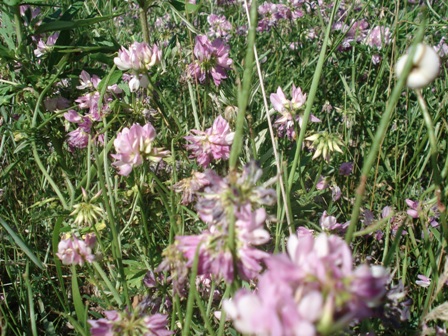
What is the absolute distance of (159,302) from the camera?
108 centimetres

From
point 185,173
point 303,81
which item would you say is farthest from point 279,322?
point 303,81

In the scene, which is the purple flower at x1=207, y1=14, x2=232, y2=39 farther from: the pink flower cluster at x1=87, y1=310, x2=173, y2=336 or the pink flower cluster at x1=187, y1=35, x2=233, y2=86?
the pink flower cluster at x1=87, y1=310, x2=173, y2=336

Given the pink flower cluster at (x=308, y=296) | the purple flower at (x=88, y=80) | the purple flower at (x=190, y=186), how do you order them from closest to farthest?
1. the pink flower cluster at (x=308, y=296)
2. the purple flower at (x=190, y=186)
3. the purple flower at (x=88, y=80)

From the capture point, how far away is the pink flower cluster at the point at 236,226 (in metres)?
0.61

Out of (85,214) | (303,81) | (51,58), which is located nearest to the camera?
(85,214)

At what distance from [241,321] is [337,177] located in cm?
137

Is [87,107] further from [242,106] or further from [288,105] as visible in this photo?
[242,106]

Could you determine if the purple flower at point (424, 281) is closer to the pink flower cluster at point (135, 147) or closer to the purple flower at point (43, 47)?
the pink flower cluster at point (135, 147)

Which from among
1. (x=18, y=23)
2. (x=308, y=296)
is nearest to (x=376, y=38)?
(x=18, y=23)

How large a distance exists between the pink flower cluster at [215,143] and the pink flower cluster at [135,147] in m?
0.13

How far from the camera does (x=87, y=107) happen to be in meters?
1.47

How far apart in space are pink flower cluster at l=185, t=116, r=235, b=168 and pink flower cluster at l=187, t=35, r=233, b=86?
0.26 metres

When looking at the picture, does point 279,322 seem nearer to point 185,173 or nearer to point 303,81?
point 185,173

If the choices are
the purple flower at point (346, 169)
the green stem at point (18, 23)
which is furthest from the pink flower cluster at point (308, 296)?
the green stem at point (18, 23)
